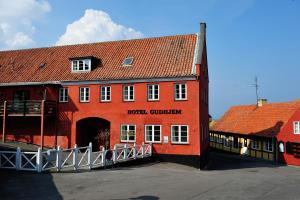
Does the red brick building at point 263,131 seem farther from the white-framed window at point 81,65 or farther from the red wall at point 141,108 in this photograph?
the white-framed window at point 81,65

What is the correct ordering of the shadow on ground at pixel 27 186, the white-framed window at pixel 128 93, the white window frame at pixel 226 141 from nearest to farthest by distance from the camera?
the shadow on ground at pixel 27 186
the white-framed window at pixel 128 93
the white window frame at pixel 226 141

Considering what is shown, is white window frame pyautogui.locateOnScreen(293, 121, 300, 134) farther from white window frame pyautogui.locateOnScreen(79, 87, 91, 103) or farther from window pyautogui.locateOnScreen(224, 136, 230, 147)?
white window frame pyautogui.locateOnScreen(79, 87, 91, 103)

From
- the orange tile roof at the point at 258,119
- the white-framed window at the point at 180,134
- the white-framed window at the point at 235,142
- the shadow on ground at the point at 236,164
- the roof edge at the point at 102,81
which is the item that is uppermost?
the roof edge at the point at 102,81

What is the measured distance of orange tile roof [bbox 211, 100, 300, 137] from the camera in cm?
3822

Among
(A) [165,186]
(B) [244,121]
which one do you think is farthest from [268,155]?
(A) [165,186]

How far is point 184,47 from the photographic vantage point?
99.3 ft

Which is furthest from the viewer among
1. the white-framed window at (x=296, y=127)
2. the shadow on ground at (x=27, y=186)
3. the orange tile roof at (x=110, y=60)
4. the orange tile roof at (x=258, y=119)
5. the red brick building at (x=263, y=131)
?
the orange tile roof at (x=258, y=119)

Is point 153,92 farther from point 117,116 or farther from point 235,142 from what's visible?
point 235,142

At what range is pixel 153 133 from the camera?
92.5ft

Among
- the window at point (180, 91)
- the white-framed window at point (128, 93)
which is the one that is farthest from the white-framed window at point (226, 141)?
the white-framed window at point (128, 93)

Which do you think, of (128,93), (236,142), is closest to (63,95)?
(128,93)

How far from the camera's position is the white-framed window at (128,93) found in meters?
29.0

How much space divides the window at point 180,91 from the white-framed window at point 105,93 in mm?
5849

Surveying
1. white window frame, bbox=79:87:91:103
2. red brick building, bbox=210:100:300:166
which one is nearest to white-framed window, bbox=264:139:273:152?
red brick building, bbox=210:100:300:166
